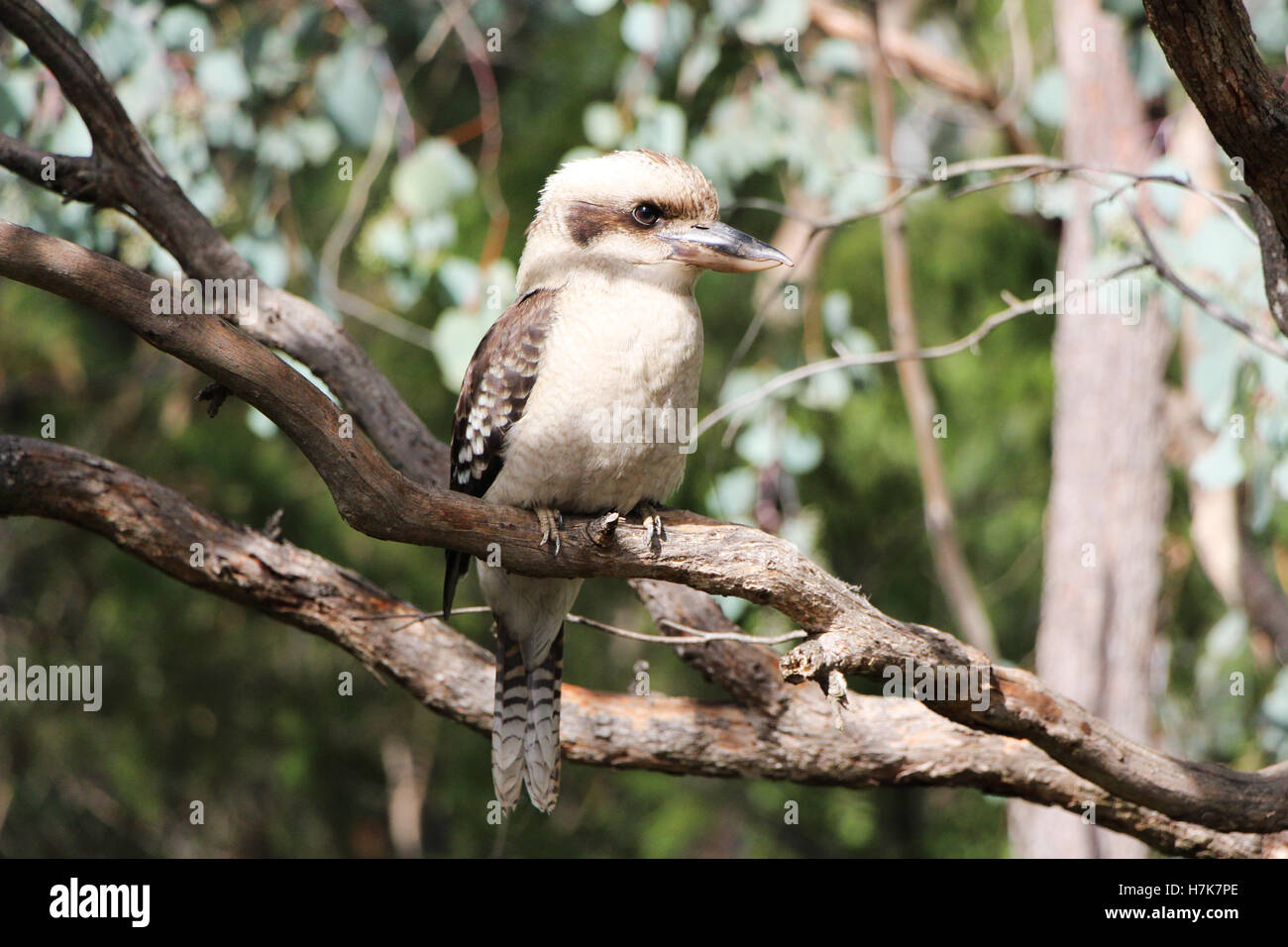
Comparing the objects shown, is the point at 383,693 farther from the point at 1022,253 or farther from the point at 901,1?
the point at 901,1

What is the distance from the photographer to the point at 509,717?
2.96m

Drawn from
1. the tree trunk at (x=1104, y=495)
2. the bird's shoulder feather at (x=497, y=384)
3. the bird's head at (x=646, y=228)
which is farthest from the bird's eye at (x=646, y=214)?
the tree trunk at (x=1104, y=495)

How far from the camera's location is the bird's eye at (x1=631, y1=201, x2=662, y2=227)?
2.75 metres

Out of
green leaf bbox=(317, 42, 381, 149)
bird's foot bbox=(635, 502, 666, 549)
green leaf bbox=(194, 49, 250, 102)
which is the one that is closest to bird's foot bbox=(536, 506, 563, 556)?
bird's foot bbox=(635, 502, 666, 549)

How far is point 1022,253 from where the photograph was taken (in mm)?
5688

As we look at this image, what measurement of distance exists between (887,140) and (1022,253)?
1509 mm

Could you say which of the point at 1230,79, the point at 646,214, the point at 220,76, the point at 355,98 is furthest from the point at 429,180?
the point at 1230,79

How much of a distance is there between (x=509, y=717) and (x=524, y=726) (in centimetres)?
4

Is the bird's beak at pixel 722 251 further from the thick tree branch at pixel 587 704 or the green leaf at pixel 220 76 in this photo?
the green leaf at pixel 220 76

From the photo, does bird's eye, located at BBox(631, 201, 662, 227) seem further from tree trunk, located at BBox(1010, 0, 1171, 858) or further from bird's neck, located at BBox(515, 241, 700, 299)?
tree trunk, located at BBox(1010, 0, 1171, 858)

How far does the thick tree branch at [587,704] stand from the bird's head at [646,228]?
0.77 meters

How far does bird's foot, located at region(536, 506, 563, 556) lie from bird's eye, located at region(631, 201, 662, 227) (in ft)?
2.10

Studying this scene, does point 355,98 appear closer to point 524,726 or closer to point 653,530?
point 524,726
